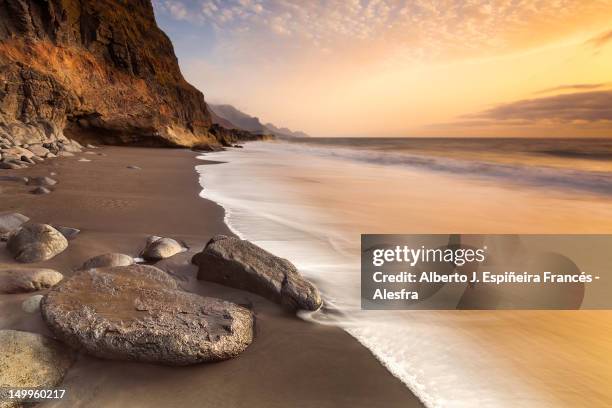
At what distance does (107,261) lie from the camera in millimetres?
2352

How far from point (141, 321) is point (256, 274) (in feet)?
2.55

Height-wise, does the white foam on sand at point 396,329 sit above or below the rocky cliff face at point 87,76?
below

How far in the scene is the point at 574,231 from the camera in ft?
15.6

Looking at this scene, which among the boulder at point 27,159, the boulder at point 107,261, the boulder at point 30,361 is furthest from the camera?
the boulder at point 27,159

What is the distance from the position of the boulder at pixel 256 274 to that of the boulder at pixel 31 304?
909 millimetres

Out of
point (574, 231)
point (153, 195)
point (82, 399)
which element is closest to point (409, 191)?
point (574, 231)

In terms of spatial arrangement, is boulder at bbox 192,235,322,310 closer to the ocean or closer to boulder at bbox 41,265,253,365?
the ocean

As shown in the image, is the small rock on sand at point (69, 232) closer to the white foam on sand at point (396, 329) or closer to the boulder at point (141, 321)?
the boulder at point (141, 321)

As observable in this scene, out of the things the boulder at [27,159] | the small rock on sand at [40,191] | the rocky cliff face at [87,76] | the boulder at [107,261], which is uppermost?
the rocky cliff face at [87,76]

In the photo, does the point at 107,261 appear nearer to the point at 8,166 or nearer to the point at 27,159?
the point at 8,166

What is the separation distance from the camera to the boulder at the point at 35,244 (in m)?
2.42

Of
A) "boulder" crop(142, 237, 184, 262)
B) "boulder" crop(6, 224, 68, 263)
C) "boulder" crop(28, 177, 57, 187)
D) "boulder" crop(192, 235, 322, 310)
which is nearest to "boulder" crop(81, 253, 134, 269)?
"boulder" crop(142, 237, 184, 262)

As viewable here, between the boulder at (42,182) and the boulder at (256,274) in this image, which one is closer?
the boulder at (256,274)

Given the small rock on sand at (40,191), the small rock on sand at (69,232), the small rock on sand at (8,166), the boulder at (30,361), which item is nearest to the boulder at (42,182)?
the small rock on sand at (40,191)
